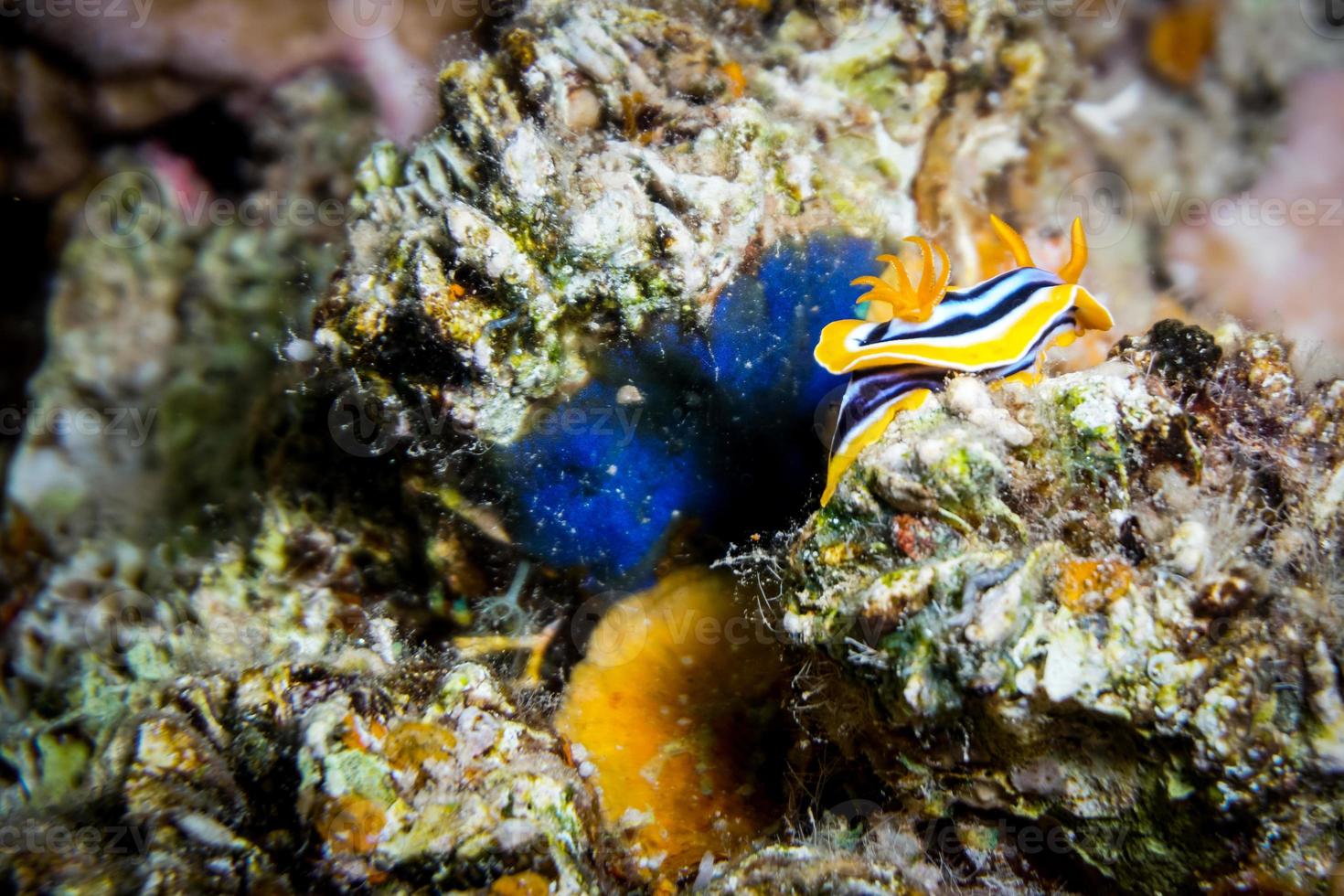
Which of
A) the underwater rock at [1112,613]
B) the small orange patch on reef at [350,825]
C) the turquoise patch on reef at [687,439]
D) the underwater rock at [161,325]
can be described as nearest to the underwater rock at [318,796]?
the small orange patch on reef at [350,825]

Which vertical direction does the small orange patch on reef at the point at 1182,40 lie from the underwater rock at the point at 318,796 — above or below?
above

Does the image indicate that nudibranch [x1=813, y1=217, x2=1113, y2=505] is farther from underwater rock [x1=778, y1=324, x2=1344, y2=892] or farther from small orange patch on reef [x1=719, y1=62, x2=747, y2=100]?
small orange patch on reef [x1=719, y1=62, x2=747, y2=100]

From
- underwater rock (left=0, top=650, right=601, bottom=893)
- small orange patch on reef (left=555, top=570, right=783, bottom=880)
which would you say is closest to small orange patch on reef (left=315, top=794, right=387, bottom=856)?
underwater rock (left=0, top=650, right=601, bottom=893)

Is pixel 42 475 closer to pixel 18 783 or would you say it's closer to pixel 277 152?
pixel 18 783

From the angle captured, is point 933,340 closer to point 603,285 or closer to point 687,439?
point 687,439

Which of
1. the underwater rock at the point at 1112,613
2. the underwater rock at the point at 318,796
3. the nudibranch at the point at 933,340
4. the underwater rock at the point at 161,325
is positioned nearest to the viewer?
the underwater rock at the point at 1112,613

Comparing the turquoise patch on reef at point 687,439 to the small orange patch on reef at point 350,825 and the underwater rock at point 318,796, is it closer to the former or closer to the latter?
the underwater rock at point 318,796

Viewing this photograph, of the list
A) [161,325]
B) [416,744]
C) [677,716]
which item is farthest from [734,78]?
[161,325]
